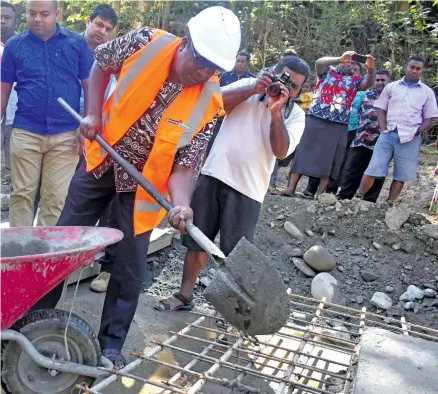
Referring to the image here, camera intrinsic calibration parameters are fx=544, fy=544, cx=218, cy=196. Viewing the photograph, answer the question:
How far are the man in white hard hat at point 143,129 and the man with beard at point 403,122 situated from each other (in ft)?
12.5

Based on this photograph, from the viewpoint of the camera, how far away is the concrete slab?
252cm

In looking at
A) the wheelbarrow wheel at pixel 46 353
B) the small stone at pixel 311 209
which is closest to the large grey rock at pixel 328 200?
the small stone at pixel 311 209

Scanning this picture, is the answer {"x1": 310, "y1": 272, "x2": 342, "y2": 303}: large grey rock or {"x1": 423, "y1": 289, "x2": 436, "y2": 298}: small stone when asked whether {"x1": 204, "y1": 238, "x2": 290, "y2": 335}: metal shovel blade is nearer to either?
{"x1": 310, "y1": 272, "x2": 342, "y2": 303}: large grey rock

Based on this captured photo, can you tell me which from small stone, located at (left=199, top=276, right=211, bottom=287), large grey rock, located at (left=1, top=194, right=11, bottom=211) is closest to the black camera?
small stone, located at (left=199, top=276, right=211, bottom=287)

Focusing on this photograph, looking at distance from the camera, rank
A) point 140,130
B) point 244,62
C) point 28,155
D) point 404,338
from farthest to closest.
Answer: point 244,62
point 28,155
point 404,338
point 140,130

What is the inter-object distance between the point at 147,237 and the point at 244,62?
4.37 meters

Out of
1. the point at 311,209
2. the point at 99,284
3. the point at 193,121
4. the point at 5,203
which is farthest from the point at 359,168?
the point at 193,121

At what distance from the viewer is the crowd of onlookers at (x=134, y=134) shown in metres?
2.54

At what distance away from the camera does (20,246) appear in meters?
2.43

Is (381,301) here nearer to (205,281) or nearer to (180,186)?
(205,281)

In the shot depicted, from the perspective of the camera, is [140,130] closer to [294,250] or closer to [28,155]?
[28,155]

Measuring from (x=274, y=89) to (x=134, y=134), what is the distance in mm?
951

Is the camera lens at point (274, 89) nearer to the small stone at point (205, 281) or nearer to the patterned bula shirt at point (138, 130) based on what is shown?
the patterned bula shirt at point (138, 130)

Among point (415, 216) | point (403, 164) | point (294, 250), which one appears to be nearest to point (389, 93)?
point (403, 164)
